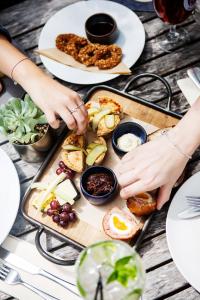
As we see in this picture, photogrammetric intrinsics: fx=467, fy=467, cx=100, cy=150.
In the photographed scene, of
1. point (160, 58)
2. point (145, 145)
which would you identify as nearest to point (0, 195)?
point (145, 145)

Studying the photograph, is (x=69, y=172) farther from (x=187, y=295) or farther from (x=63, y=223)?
(x=187, y=295)

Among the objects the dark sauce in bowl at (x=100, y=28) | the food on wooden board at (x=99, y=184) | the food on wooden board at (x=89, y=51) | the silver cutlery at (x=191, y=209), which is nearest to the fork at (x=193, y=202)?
the silver cutlery at (x=191, y=209)

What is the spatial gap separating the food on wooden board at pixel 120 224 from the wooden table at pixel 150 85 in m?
0.06

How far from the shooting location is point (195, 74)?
4.89ft

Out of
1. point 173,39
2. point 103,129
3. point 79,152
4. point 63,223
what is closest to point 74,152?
point 79,152

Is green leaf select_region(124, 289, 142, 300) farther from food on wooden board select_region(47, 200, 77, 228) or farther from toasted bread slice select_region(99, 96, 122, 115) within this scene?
toasted bread slice select_region(99, 96, 122, 115)

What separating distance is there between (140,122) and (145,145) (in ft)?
0.63

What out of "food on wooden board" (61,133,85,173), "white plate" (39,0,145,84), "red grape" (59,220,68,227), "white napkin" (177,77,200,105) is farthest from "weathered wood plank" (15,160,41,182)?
"white napkin" (177,77,200,105)

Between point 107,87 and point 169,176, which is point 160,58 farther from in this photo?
point 169,176

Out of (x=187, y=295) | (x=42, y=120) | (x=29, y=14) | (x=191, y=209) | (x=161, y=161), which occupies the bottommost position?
(x=187, y=295)

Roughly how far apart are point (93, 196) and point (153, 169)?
18 centimetres

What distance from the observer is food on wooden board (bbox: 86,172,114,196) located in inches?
52.7

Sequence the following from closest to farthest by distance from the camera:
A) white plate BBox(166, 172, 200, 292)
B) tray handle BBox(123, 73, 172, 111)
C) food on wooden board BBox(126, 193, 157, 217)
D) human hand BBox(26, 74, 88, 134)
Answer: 1. white plate BBox(166, 172, 200, 292)
2. food on wooden board BBox(126, 193, 157, 217)
3. human hand BBox(26, 74, 88, 134)
4. tray handle BBox(123, 73, 172, 111)

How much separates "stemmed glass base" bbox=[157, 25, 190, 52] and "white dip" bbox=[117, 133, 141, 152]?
38 cm
